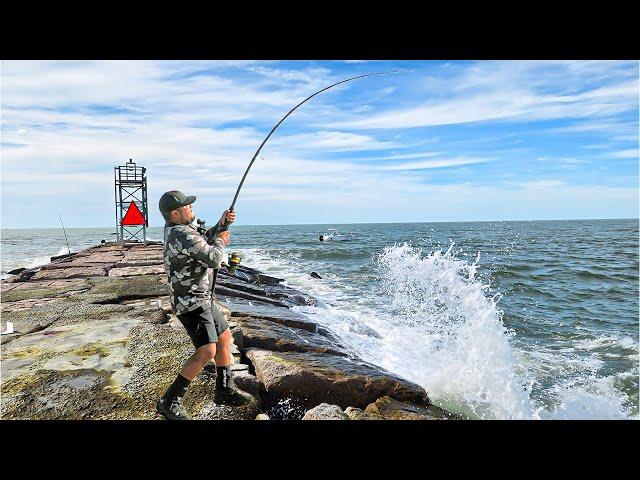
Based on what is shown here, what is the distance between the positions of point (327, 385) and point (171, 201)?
2.10m

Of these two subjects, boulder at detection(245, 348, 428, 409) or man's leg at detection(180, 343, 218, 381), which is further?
boulder at detection(245, 348, 428, 409)

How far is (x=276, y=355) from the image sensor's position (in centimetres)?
436

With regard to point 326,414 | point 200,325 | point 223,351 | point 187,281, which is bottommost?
point 326,414

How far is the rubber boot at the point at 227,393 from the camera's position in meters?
3.37

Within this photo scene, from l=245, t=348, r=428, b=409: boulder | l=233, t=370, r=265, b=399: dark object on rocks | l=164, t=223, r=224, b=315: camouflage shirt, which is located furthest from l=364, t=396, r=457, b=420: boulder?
l=164, t=223, r=224, b=315: camouflage shirt

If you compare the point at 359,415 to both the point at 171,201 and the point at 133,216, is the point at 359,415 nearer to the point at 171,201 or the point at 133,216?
Answer: the point at 171,201

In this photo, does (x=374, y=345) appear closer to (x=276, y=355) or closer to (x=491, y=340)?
(x=491, y=340)

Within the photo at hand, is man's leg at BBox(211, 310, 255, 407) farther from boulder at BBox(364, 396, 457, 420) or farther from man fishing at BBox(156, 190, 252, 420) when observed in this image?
boulder at BBox(364, 396, 457, 420)

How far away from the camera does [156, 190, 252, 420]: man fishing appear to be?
2951 millimetres

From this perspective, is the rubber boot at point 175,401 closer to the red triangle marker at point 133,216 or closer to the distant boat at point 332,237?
the red triangle marker at point 133,216

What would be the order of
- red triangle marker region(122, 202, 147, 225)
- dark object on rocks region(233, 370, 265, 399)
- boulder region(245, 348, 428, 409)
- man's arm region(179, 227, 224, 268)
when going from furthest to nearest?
red triangle marker region(122, 202, 147, 225)
boulder region(245, 348, 428, 409)
dark object on rocks region(233, 370, 265, 399)
man's arm region(179, 227, 224, 268)

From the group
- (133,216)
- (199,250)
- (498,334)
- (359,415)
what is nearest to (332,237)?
(133,216)

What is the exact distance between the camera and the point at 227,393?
11.1 ft
